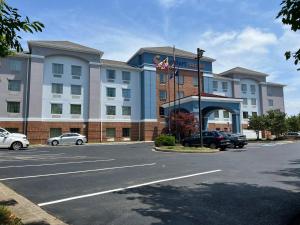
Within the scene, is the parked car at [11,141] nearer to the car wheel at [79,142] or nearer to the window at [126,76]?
the car wheel at [79,142]

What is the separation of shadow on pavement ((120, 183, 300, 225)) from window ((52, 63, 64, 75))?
124ft

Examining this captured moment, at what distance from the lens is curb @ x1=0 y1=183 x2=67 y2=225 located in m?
5.41

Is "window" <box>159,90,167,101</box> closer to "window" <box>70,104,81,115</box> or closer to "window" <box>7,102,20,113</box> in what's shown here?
"window" <box>70,104,81,115</box>

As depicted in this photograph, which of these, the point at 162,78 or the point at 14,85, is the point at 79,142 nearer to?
the point at 14,85

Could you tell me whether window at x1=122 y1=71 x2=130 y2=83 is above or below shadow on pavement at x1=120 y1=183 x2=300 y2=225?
above

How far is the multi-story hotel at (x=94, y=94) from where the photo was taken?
40.3m

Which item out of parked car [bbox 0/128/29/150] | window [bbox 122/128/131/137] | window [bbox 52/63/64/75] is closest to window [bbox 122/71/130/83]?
window [bbox 122/128/131/137]

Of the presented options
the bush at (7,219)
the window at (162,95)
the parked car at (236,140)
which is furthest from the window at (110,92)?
the bush at (7,219)

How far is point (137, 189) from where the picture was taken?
27.8 ft

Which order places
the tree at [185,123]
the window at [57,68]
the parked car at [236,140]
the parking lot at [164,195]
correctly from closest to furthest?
1. the parking lot at [164,195]
2. the parked car at [236,140]
3. the tree at [185,123]
4. the window at [57,68]

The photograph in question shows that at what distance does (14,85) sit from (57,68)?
247 inches

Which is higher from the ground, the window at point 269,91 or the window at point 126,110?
the window at point 269,91

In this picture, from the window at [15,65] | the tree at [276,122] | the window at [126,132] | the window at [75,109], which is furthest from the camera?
the window at [126,132]

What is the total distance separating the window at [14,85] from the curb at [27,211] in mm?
36382
